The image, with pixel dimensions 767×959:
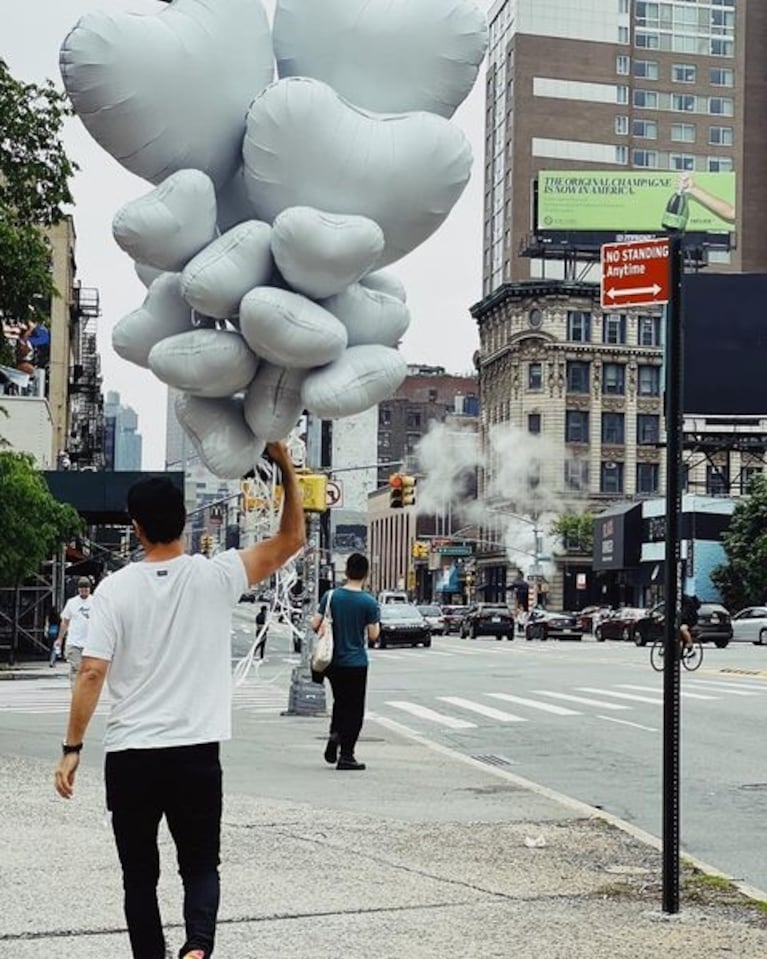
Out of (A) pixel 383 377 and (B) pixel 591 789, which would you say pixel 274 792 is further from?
(A) pixel 383 377

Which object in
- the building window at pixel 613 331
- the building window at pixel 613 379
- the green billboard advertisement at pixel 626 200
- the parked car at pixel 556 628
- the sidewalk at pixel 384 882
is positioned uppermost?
the green billboard advertisement at pixel 626 200

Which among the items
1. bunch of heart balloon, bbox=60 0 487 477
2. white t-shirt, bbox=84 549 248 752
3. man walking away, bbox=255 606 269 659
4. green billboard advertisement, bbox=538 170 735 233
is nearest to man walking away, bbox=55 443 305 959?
white t-shirt, bbox=84 549 248 752

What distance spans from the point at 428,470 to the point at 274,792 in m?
126

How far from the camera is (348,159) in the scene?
548 centimetres

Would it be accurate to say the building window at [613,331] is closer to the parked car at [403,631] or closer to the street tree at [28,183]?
the parked car at [403,631]

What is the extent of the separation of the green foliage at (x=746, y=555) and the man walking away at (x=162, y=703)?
208 feet

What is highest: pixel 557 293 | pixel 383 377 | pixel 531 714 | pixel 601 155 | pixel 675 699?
pixel 601 155

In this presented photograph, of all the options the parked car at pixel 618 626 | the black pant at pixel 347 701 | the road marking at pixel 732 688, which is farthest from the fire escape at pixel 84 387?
the black pant at pixel 347 701

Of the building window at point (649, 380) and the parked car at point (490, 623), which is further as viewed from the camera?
the building window at point (649, 380)

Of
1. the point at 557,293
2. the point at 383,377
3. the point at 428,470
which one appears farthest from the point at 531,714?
the point at 428,470

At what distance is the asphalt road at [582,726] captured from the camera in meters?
12.1

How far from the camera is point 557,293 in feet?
343

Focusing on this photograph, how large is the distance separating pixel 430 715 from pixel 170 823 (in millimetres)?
16350

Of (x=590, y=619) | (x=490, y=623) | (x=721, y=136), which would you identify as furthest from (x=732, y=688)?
(x=721, y=136)
